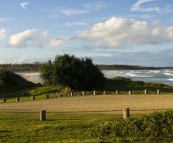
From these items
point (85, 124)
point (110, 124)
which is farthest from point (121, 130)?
point (85, 124)

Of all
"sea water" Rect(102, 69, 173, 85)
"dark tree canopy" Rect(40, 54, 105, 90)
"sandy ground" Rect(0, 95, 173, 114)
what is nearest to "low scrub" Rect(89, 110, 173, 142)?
"sandy ground" Rect(0, 95, 173, 114)

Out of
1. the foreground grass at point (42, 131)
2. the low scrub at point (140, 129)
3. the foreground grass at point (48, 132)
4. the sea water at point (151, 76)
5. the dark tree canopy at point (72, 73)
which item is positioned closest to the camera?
the low scrub at point (140, 129)

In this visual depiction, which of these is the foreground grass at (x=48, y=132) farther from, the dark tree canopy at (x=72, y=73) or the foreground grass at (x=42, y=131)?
the dark tree canopy at (x=72, y=73)

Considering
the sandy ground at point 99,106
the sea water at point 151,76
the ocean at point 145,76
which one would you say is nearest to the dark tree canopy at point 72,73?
the sandy ground at point 99,106

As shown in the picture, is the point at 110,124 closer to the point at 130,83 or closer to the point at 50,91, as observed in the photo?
the point at 50,91

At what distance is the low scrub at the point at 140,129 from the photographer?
9523 millimetres

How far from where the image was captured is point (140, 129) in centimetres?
980

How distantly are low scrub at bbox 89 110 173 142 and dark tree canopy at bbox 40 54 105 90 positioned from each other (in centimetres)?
2642

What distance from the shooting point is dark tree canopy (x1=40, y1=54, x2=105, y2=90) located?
3672 cm

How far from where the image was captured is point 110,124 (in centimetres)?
1045

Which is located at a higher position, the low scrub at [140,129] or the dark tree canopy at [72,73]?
the dark tree canopy at [72,73]

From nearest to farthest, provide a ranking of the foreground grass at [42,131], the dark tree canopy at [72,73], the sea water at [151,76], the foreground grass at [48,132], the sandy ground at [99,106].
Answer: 1. the foreground grass at [48,132]
2. the foreground grass at [42,131]
3. the sandy ground at [99,106]
4. the dark tree canopy at [72,73]
5. the sea water at [151,76]

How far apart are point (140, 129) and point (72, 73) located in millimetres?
27251

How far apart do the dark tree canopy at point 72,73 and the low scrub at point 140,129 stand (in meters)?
26.4
